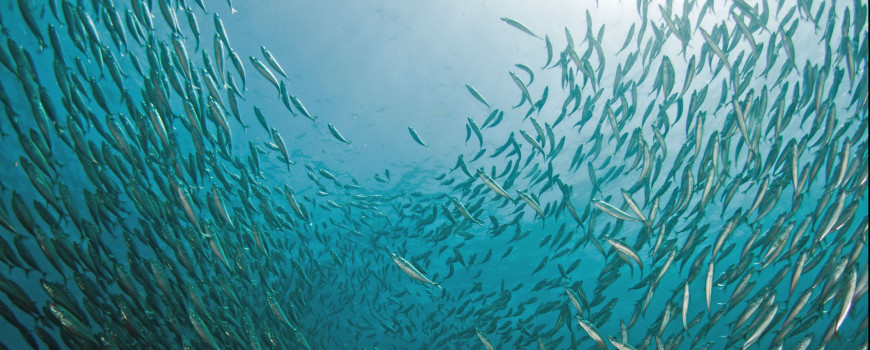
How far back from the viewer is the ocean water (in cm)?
450

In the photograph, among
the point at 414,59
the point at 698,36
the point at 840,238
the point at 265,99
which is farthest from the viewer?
the point at 265,99

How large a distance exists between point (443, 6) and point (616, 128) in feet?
26.3

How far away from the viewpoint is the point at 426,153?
17.6 meters

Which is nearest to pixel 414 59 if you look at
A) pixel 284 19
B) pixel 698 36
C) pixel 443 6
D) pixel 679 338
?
pixel 443 6

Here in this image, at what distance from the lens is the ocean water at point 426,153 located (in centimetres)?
450

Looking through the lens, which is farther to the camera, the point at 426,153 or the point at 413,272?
the point at 426,153

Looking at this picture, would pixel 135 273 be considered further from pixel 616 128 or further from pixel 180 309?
pixel 616 128

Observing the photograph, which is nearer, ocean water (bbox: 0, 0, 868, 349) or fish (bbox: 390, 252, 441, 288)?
fish (bbox: 390, 252, 441, 288)

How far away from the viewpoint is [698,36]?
36.6 ft

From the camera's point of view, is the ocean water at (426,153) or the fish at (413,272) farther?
the ocean water at (426,153)

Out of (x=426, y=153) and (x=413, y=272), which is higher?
(x=426, y=153)

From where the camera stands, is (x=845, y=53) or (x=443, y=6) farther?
(x=443, y=6)

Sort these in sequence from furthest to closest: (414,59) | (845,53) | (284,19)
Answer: (414,59)
(284,19)
(845,53)

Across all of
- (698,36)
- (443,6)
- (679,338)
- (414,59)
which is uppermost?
(698,36)
